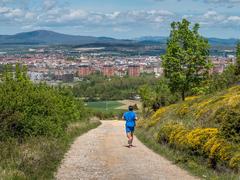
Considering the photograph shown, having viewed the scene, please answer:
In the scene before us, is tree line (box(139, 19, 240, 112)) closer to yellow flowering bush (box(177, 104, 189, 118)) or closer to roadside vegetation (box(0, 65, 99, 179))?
yellow flowering bush (box(177, 104, 189, 118))

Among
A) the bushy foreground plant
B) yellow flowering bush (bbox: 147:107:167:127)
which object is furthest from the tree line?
the bushy foreground plant

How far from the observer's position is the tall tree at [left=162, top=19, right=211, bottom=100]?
47250 mm

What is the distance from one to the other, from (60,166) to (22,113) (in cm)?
324

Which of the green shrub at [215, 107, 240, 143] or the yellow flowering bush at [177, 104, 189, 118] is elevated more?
the green shrub at [215, 107, 240, 143]

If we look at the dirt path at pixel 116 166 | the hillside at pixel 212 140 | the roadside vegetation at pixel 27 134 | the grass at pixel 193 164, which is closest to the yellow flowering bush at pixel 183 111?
the hillside at pixel 212 140

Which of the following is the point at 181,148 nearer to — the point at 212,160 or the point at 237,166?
the point at 212,160

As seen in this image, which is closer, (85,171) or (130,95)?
(85,171)

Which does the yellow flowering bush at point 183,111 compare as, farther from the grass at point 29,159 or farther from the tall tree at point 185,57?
the tall tree at point 185,57

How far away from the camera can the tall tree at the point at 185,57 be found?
47.2 metres

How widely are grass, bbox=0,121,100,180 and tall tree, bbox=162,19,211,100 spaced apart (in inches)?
1205

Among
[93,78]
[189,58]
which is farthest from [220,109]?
[93,78]

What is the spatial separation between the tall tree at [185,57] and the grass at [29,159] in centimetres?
3060

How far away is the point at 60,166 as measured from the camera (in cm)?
1580

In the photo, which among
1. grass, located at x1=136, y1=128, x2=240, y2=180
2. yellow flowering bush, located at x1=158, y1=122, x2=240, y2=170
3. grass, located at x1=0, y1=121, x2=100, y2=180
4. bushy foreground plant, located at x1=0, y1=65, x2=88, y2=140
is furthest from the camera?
bushy foreground plant, located at x1=0, y1=65, x2=88, y2=140
